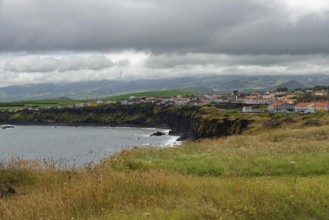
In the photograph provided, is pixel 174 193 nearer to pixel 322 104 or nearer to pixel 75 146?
pixel 75 146

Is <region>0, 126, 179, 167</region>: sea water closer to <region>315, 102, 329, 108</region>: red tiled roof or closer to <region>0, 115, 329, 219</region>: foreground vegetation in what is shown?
<region>0, 115, 329, 219</region>: foreground vegetation

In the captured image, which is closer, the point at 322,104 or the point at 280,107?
the point at 322,104

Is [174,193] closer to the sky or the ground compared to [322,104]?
closer to the sky

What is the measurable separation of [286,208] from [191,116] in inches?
5466

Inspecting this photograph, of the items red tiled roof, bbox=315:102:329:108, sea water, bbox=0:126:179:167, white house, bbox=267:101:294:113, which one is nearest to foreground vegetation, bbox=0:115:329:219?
sea water, bbox=0:126:179:167

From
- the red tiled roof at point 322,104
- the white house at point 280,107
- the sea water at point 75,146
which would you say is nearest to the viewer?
the sea water at point 75,146

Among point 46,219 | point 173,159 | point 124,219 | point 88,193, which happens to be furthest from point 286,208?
point 173,159

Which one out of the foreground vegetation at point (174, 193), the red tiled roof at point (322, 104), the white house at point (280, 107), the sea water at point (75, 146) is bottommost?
the sea water at point (75, 146)

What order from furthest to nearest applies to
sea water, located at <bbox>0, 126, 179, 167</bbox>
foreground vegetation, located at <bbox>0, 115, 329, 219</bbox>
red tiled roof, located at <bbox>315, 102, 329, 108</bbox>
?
red tiled roof, located at <bbox>315, 102, 329, 108</bbox>
sea water, located at <bbox>0, 126, 179, 167</bbox>
foreground vegetation, located at <bbox>0, 115, 329, 219</bbox>

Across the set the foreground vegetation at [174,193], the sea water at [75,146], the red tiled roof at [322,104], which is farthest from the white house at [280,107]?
the foreground vegetation at [174,193]

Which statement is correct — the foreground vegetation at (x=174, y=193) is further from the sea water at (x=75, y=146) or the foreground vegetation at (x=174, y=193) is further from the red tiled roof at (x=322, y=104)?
the red tiled roof at (x=322, y=104)

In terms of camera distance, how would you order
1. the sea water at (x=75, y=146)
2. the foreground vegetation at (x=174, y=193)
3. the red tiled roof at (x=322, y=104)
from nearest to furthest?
1. the foreground vegetation at (x=174, y=193)
2. the sea water at (x=75, y=146)
3. the red tiled roof at (x=322, y=104)

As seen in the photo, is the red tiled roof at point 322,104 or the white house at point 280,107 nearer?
the red tiled roof at point 322,104

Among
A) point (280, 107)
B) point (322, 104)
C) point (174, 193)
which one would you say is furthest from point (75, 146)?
point (174, 193)
